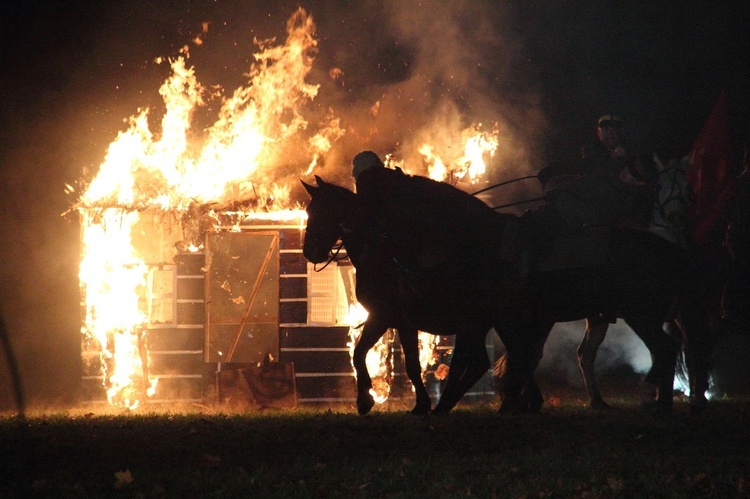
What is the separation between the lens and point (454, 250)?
11836mm

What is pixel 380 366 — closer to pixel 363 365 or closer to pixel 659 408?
pixel 363 365

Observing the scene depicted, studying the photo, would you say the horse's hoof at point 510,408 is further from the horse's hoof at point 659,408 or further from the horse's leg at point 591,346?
the horse's leg at point 591,346

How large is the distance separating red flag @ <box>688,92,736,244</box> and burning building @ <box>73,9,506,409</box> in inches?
170

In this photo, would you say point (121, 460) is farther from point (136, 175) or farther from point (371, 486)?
point (136, 175)

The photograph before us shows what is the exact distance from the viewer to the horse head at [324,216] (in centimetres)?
1220

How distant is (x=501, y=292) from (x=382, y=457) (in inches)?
141

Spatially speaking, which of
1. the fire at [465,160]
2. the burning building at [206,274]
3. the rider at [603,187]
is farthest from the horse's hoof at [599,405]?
the fire at [465,160]

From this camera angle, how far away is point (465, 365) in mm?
12078

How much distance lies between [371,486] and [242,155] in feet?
37.3

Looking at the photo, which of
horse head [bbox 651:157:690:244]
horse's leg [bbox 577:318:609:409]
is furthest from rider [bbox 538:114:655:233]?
horse's leg [bbox 577:318:609:409]

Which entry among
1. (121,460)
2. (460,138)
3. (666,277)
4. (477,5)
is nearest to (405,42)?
(477,5)

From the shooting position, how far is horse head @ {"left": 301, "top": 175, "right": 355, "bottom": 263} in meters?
12.2

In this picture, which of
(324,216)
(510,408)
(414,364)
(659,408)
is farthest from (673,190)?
(324,216)

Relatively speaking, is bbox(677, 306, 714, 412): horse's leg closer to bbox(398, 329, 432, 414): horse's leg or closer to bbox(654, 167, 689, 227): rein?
bbox(654, 167, 689, 227): rein
